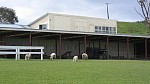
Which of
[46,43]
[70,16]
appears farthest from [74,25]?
[46,43]

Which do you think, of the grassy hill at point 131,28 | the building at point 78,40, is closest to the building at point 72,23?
the building at point 78,40

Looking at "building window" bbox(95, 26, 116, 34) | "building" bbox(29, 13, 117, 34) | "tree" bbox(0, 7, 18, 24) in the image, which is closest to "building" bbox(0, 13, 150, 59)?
"building" bbox(29, 13, 117, 34)

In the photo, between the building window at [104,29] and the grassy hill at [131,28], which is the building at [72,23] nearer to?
the building window at [104,29]

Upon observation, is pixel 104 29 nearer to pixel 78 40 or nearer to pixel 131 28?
pixel 78 40

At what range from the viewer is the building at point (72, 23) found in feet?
140

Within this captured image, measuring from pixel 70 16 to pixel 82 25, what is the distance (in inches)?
87.2

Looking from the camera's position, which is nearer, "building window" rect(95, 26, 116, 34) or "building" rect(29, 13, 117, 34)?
"building" rect(29, 13, 117, 34)

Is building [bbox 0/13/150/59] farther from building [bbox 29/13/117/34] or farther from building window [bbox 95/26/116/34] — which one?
building window [bbox 95/26/116/34]

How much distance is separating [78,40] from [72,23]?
2.43 metres

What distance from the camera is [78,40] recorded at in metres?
43.2

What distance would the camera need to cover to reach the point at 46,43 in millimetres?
41031

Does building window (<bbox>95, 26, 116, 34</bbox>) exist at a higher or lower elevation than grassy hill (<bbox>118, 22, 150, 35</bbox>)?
lower

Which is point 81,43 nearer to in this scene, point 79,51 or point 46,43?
point 79,51

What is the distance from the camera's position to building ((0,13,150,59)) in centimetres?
3788
